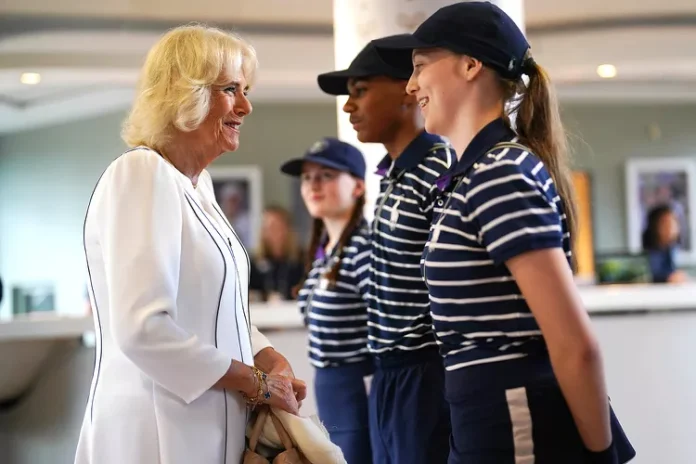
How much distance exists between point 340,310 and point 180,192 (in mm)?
1094

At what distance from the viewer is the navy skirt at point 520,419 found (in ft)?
4.45

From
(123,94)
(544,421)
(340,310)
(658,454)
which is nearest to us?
(544,421)

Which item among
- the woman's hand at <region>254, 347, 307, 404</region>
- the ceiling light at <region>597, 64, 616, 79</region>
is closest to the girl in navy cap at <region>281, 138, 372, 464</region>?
the woman's hand at <region>254, 347, 307, 404</region>

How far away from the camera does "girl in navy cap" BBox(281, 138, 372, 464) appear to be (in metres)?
2.54

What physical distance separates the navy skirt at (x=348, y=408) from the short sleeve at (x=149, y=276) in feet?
3.47

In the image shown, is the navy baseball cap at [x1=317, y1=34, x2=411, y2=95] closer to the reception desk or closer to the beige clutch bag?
the beige clutch bag

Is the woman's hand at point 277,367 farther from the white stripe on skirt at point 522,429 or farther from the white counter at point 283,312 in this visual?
the white counter at point 283,312

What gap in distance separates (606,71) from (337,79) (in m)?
4.60

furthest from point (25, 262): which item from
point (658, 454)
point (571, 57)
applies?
point (658, 454)

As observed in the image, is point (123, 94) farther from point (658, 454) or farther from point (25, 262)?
point (658, 454)

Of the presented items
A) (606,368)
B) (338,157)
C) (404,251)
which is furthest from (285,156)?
(404,251)

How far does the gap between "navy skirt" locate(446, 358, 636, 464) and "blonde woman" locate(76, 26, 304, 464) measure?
1.33 ft

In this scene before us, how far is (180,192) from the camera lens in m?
1.56

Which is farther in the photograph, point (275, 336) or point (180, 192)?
point (275, 336)
